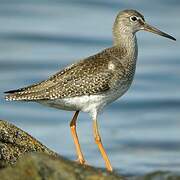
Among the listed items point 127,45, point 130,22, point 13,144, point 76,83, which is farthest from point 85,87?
point 13,144

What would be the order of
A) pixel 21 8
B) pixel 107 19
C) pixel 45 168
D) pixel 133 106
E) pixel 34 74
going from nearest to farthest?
pixel 45 168, pixel 133 106, pixel 34 74, pixel 107 19, pixel 21 8

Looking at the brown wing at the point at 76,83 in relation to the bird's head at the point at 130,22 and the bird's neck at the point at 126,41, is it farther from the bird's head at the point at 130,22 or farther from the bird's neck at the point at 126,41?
the bird's head at the point at 130,22

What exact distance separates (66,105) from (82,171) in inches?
165

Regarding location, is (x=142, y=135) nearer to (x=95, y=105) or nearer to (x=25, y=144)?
(x=95, y=105)

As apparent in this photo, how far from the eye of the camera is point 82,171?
8.71 m

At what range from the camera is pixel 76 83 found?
42.5ft

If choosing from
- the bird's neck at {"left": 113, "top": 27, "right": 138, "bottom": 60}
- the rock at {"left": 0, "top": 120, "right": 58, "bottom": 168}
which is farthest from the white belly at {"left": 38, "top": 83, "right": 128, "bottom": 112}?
the rock at {"left": 0, "top": 120, "right": 58, "bottom": 168}

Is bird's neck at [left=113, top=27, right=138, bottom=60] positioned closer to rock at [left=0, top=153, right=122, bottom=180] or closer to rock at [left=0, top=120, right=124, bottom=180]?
rock at [left=0, top=120, right=124, bottom=180]

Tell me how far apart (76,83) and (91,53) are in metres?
10.1

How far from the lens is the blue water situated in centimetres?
1794

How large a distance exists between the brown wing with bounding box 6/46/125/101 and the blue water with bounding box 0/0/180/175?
3.49 meters

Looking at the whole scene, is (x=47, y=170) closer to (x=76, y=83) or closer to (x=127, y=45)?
(x=76, y=83)

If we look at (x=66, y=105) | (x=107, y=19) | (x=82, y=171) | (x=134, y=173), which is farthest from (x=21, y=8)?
(x=82, y=171)

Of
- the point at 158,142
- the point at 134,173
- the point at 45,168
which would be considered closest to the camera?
the point at 45,168
